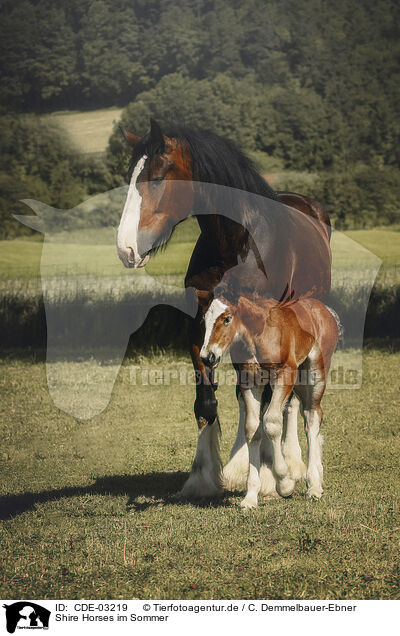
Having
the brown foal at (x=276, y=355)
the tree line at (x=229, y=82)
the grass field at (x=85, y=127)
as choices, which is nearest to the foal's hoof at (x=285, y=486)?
the brown foal at (x=276, y=355)

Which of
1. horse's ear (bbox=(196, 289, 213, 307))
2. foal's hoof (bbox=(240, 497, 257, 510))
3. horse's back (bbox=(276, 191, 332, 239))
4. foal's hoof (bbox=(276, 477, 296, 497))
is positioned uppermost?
horse's back (bbox=(276, 191, 332, 239))

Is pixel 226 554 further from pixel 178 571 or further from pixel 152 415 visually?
pixel 152 415

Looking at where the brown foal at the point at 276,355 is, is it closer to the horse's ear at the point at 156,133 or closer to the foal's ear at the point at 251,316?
the foal's ear at the point at 251,316

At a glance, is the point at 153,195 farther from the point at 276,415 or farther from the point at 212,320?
the point at 276,415

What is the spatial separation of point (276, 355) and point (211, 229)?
1240mm

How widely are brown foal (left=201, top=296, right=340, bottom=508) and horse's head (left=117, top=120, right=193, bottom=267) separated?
2.52 feet

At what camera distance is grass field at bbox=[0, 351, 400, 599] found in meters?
6.09

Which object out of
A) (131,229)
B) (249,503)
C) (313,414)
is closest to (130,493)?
(249,503)

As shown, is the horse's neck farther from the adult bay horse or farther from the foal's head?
the foal's head

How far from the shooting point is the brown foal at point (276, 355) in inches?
260

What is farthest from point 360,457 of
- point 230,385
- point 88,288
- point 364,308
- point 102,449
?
point 88,288

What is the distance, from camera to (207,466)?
792cm
